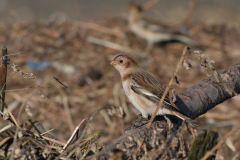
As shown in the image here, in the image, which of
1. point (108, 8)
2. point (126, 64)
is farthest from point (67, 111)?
→ point (108, 8)

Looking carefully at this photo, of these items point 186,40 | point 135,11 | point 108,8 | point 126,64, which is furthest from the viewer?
point 108,8

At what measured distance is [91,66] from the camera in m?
7.89

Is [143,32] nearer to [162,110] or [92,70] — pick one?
[92,70]

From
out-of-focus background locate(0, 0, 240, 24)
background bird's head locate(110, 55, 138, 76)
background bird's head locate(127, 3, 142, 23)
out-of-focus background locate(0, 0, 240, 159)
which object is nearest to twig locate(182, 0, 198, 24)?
out-of-focus background locate(0, 0, 240, 159)

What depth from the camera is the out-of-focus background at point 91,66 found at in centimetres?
637

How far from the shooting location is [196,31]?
402 inches

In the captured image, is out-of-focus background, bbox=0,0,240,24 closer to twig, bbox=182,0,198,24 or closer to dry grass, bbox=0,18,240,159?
twig, bbox=182,0,198,24

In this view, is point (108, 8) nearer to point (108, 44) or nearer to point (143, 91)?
point (108, 44)

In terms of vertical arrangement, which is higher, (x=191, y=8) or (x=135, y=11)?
(x=135, y=11)

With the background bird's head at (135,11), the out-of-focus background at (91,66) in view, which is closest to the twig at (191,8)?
the out-of-focus background at (91,66)

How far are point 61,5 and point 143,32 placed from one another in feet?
24.3

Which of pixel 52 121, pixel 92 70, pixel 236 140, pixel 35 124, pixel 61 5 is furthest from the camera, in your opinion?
pixel 61 5

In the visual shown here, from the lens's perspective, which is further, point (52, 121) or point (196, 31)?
point (196, 31)

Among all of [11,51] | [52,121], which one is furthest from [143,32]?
[52,121]
